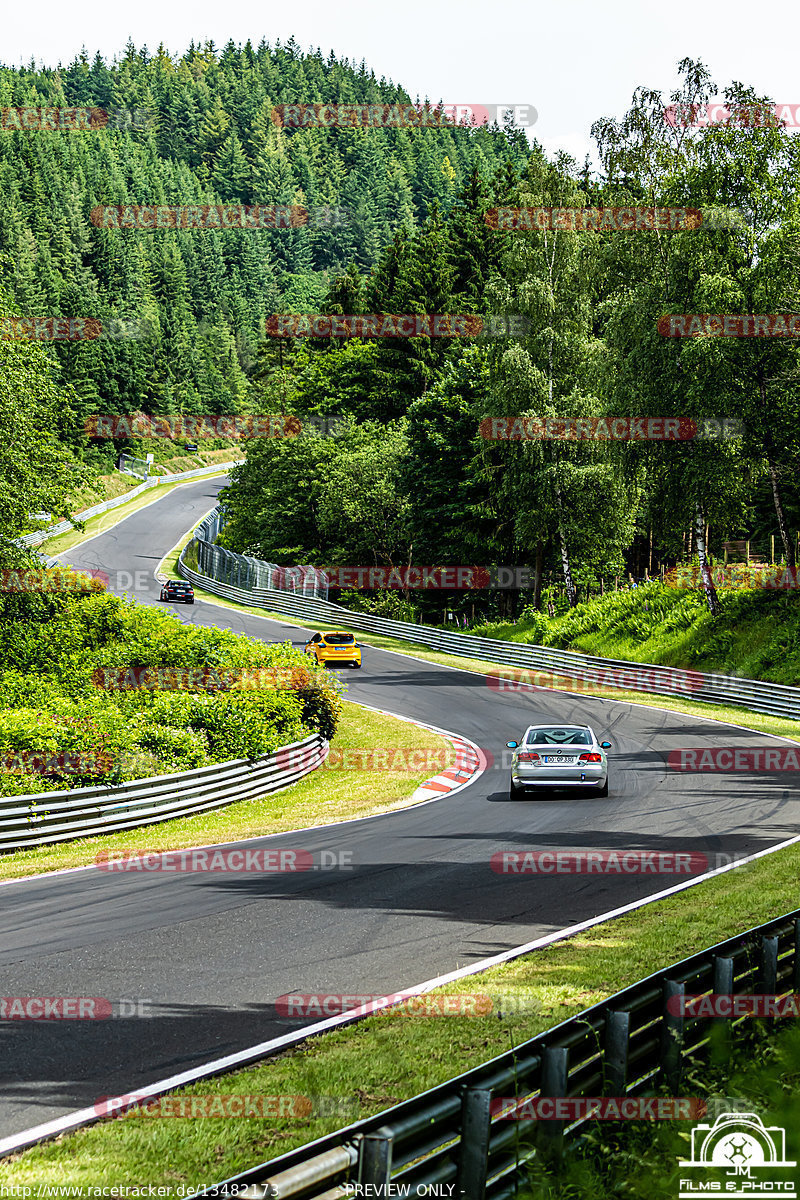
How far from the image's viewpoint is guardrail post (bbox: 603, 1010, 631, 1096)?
6.05 metres

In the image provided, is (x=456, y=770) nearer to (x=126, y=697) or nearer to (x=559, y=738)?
(x=559, y=738)

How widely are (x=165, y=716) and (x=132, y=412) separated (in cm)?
11479

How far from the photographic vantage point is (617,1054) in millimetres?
6078

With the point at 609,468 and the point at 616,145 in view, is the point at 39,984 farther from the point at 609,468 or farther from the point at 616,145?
the point at 616,145

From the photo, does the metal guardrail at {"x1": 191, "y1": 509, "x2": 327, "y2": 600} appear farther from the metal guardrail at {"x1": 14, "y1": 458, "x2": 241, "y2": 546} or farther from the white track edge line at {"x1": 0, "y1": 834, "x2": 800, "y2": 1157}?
the white track edge line at {"x1": 0, "y1": 834, "x2": 800, "y2": 1157}

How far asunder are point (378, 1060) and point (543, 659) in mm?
37889

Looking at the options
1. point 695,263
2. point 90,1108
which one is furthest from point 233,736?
point 695,263

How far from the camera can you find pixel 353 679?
1645 inches

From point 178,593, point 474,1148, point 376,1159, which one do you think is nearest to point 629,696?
point 178,593

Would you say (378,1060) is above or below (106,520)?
below

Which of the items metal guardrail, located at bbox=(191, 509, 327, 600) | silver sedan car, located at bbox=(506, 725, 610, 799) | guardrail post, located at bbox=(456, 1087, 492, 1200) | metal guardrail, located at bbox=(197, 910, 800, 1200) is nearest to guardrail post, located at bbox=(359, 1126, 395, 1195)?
metal guardrail, located at bbox=(197, 910, 800, 1200)

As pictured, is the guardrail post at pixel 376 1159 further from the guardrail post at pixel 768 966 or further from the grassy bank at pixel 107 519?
the grassy bank at pixel 107 519

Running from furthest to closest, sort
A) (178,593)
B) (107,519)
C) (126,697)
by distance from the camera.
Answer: (107,519) < (178,593) < (126,697)

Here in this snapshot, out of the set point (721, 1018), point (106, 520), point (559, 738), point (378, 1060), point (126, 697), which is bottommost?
point (126, 697)
